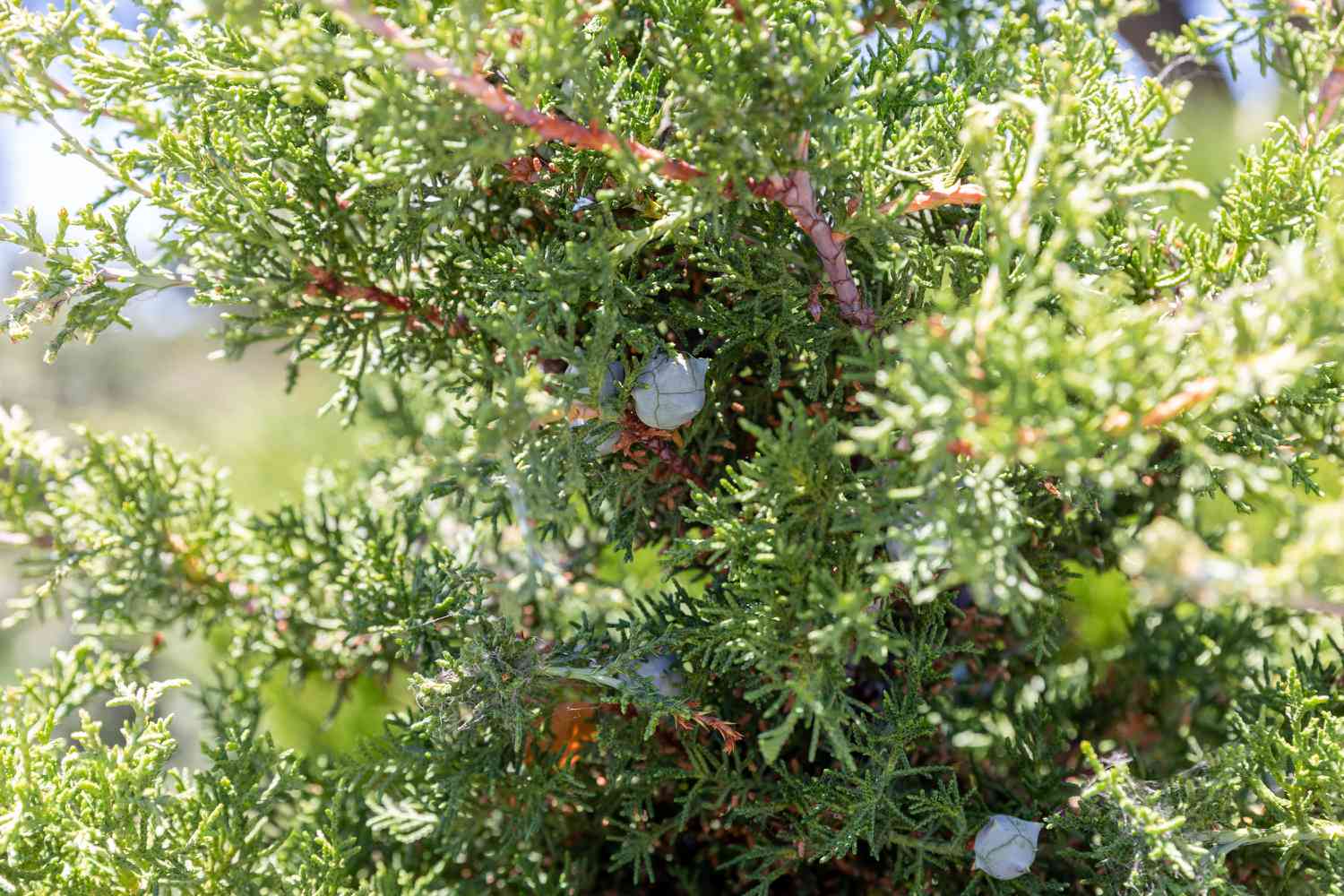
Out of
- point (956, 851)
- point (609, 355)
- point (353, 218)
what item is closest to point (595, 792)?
point (956, 851)

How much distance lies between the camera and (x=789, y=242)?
69 cm

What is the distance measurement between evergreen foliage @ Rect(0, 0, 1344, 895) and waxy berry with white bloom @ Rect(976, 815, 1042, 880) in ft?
0.08

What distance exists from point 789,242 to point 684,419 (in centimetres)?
15

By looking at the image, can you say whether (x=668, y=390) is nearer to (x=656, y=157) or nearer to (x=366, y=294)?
(x=656, y=157)

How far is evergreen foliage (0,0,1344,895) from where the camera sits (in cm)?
52

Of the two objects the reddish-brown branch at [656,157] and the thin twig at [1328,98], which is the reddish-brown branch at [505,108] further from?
the thin twig at [1328,98]

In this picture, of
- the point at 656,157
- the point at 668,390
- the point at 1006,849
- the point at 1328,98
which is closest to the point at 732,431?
the point at 668,390

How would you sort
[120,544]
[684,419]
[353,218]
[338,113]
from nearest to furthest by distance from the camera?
[338,113], [684,419], [353,218], [120,544]

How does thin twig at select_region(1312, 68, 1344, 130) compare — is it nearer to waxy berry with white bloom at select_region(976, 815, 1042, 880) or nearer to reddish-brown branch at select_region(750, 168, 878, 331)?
reddish-brown branch at select_region(750, 168, 878, 331)

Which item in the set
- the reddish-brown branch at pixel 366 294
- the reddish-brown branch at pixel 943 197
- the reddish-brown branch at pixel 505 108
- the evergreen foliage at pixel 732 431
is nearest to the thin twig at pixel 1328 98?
the evergreen foliage at pixel 732 431

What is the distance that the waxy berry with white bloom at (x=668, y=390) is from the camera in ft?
2.10

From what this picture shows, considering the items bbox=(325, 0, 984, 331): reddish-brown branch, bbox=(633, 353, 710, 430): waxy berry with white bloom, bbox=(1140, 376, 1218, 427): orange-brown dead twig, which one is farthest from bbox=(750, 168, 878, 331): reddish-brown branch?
bbox=(1140, 376, 1218, 427): orange-brown dead twig

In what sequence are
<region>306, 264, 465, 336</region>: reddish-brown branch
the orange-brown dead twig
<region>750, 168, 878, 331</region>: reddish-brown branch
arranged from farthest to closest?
<region>306, 264, 465, 336</region>: reddish-brown branch
<region>750, 168, 878, 331</region>: reddish-brown branch
the orange-brown dead twig

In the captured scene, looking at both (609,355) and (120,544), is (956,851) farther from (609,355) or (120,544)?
(120,544)
